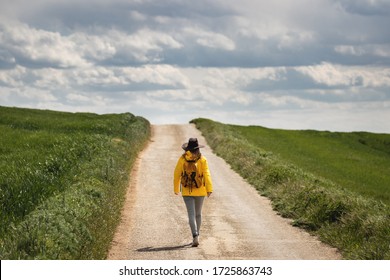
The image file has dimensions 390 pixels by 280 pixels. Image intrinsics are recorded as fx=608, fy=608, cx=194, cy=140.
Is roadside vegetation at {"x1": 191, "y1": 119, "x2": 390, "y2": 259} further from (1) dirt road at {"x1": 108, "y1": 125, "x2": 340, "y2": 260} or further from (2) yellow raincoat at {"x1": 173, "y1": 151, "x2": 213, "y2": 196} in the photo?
(2) yellow raincoat at {"x1": 173, "y1": 151, "x2": 213, "y2": 196}

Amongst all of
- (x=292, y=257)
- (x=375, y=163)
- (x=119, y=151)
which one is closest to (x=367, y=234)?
(x=292, y=257)

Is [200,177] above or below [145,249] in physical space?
above

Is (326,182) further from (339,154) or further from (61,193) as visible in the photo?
(339,154)

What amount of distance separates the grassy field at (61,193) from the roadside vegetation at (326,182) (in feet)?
20.6

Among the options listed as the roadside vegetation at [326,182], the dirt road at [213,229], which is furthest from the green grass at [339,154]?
the dirt road at [213,229]

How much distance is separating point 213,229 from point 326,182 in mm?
11041

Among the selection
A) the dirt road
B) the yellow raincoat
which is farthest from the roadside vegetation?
the yellow raincoat

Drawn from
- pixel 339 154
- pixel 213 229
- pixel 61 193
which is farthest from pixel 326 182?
pixel 339 154

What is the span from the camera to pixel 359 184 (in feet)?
138

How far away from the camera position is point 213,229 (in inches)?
757

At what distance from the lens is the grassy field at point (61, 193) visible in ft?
44.7

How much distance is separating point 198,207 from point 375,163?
43.3 meters
